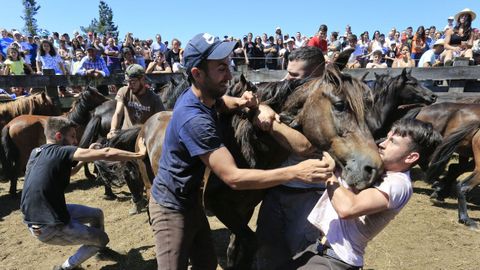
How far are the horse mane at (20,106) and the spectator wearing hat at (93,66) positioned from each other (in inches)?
82.5

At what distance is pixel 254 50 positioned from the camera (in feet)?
47.4

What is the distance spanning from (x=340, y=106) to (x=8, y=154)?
6486 mm

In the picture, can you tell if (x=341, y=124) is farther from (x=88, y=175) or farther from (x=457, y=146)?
(x=88, y=175)

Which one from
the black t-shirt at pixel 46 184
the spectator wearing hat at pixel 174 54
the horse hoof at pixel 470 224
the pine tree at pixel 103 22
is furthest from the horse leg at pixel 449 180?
the pine tree at pixel 103 22

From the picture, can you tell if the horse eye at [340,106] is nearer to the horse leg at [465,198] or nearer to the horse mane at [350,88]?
the horse mane at [350,88]

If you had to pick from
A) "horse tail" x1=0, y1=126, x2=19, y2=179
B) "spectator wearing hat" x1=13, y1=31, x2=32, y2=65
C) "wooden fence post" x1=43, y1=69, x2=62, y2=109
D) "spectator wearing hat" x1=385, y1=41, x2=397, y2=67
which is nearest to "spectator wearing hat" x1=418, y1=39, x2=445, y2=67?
"spectator wearing hat" x1=385, y1=41, x2=397, y2=67

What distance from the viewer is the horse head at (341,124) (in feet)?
6.53

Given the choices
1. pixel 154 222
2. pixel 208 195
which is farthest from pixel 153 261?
pixel 154 222

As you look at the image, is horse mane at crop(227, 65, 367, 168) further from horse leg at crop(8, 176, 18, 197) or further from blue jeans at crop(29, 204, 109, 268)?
horse leg at crop(8, 176, 18, 197)

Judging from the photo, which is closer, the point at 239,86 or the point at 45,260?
the point at 239,86

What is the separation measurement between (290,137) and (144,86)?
389 cm

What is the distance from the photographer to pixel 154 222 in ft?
7.43

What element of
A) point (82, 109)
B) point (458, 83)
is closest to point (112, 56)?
point (82, 109)

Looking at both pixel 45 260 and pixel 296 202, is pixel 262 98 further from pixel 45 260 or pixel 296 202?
pixel 45 260
